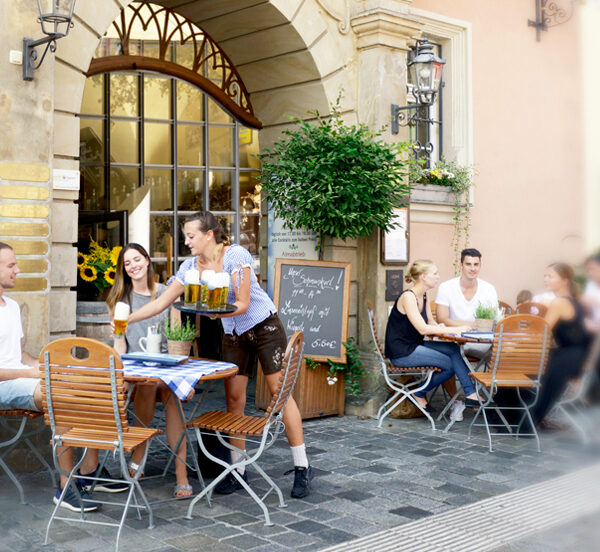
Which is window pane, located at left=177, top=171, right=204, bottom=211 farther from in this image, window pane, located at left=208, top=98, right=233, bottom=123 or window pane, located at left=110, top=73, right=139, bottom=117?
window pane, located at left=110, top=73, right=139, bottom=117

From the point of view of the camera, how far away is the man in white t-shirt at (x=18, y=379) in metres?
4.08

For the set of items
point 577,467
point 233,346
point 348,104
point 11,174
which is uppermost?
point 348,104

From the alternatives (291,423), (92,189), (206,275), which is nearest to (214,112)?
(92,189)

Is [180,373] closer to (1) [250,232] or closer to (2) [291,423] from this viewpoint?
(2) [291,423]

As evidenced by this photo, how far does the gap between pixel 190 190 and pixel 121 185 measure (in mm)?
799

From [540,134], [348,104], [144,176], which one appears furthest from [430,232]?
[540,134]

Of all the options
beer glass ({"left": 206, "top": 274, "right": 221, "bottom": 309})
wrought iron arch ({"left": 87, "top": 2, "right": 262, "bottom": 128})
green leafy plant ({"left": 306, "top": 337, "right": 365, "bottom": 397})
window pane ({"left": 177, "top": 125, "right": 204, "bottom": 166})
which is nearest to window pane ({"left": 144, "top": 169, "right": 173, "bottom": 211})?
window pane ({"left": 177, "top": 125, "right": 204, "bottom": 166})

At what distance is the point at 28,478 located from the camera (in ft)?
15.5

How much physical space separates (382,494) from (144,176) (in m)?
5.32

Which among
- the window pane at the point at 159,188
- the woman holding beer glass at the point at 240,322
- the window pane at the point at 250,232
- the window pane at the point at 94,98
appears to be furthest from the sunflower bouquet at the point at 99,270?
the window pane at the point at 250,232

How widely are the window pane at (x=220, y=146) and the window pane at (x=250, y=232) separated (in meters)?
0.69

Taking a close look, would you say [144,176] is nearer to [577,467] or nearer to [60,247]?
[60,247]

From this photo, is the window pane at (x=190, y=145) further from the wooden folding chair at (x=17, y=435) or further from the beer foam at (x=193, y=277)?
the beer foam at (x=193, y=277)

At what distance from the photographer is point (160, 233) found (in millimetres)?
8641
